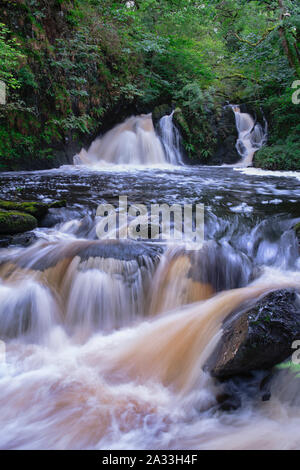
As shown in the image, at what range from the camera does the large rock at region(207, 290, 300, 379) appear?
222 cm

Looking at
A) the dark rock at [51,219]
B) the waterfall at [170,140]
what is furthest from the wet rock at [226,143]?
the dark rock at [51,219]

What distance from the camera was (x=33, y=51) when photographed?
8648 mm

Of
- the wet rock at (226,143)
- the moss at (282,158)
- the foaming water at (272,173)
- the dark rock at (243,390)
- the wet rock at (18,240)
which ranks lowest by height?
the dark rock at (243,390)

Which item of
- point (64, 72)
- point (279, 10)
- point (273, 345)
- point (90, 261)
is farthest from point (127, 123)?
point (273, 345)

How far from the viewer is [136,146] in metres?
11.5

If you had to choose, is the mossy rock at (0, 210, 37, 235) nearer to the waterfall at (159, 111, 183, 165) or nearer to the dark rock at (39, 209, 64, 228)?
the dark rock at (39, 209, 64, 228)

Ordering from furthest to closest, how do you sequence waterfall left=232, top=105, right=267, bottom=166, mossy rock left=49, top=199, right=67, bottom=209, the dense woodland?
waterfall left=232, top=105, right=267, bottom=166, the dense woodland, mossy rock left=49, top=199, right=67, bottom=209

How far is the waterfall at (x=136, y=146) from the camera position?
1109 cm

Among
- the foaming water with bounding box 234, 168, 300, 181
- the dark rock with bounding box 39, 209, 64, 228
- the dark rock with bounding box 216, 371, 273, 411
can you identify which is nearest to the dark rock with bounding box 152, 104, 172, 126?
the foaming water with bounding box 234, 168, 300, 181

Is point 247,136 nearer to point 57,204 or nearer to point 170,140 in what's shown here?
point 170,140
